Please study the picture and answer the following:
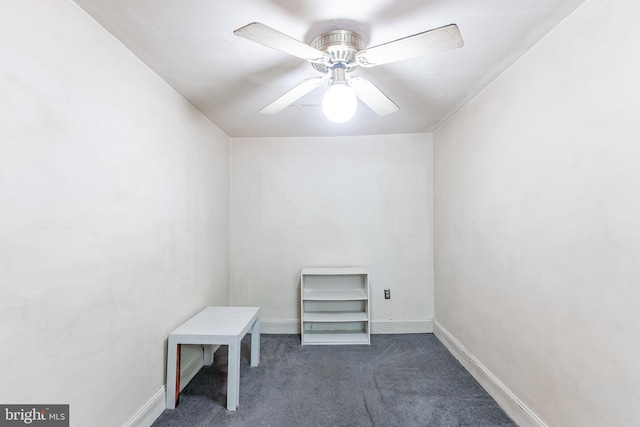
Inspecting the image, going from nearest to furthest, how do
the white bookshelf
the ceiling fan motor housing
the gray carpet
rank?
1. the ceiling fan motor housing
2. the gray carpet
3. the white bookshelf

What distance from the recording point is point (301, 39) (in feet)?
5.08

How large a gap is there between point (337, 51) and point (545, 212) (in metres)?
1.39

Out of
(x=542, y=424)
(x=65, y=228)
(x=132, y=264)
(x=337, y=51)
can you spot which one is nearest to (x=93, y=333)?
(x=132, y=264)

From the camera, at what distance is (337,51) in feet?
4.90

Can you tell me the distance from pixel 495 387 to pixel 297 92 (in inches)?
93.2

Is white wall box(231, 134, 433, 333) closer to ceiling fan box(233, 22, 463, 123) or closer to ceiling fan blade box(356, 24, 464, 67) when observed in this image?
ceiling fan box(233, 22, 463, 123)

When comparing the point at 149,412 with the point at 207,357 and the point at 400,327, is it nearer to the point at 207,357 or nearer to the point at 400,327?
the point at 207,357

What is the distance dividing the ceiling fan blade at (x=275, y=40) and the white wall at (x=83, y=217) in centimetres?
79

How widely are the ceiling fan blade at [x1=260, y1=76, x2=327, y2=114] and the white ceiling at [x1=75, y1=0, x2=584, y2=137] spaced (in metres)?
0.20

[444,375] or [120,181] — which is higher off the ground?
[120,181]

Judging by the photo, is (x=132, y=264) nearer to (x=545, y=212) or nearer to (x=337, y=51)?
(x=337, y=51)

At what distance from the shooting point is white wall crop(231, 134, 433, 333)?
131 inches

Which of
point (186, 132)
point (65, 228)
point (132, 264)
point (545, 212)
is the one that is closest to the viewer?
point (65, 228)

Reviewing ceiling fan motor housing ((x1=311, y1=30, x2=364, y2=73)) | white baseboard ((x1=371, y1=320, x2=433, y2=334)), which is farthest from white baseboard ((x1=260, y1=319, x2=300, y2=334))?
ceiling fan motor housing ((x1=311, y1=30, x2=364, y2=73))
